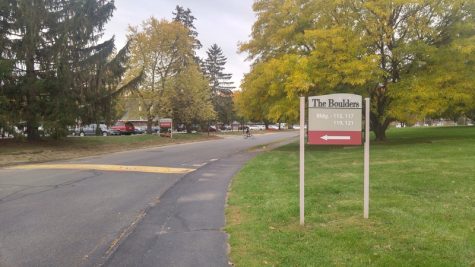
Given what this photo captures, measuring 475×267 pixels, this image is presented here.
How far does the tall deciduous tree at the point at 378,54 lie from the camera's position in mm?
22500

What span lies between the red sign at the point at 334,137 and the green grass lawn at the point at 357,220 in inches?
49.3

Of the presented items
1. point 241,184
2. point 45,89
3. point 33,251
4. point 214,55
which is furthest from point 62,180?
point 214,55

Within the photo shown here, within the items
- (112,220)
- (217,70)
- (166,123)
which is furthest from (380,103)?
(217,70)

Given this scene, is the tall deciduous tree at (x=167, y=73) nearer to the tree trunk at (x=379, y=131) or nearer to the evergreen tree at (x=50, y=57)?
the evergreen tree at (x=50, y=57)

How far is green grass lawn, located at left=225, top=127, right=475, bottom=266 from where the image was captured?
18.0 ft

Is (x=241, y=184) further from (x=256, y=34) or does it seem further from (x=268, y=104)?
(x=256, y=34)

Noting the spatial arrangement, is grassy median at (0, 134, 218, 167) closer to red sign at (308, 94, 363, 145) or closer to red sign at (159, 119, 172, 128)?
red sign at (159, 119, 172, 128)

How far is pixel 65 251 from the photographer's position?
6.16 meters

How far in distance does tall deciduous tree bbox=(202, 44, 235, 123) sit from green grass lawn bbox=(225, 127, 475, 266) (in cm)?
7191

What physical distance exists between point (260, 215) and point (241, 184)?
14.2ft

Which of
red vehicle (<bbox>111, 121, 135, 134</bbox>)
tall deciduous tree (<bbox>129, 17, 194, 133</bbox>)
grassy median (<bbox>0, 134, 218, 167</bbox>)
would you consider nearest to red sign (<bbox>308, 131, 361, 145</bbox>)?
grassy median (<bbox>0, 134, 218, 167</bbox>)

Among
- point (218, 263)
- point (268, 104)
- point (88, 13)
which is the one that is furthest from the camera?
point (88, 13)

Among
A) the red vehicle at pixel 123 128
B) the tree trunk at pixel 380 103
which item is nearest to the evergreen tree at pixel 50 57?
the tree trunk at pixel 380 103

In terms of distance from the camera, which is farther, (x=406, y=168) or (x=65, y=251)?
(x=406, y=168)
